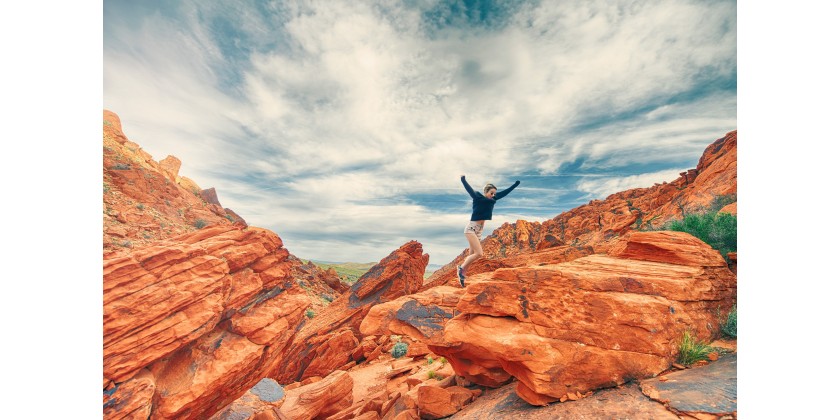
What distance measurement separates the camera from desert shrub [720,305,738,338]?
660 centimetres

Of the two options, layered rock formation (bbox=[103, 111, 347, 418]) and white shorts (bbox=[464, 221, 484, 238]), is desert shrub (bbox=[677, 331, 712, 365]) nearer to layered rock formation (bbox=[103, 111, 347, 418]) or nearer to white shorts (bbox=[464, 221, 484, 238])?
white shorts (bbox=[464, 221, 484, 238])

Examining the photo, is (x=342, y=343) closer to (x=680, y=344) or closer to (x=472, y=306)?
(x=472, y=306)

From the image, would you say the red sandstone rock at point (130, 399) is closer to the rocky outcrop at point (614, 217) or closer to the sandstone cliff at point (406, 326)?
the sandstone cliff at point (406, 326)

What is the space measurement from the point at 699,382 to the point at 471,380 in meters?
5.84

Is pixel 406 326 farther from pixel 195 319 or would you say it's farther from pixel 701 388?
pixel 701 388

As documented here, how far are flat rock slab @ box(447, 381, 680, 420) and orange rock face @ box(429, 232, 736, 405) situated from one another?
0.20 meters

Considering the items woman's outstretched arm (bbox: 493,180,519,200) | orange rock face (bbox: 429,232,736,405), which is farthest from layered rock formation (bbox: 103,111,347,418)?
woman's outstretched arm (bbox: 493,180,519,200)

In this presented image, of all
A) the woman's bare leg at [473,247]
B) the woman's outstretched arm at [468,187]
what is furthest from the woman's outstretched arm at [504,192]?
the woman's bare leg at [473,247]

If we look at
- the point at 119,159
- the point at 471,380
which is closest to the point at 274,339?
the point at 471,380

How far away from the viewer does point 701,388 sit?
506 cm

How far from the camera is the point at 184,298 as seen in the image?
1047 cm

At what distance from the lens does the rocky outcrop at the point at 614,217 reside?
24.0m

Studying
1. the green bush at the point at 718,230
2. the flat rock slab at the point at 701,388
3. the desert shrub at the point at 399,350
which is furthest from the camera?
the desert shrub at the point at 399,350

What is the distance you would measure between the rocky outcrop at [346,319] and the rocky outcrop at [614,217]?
3.12 meters
